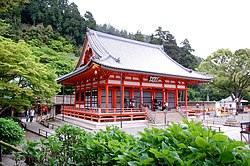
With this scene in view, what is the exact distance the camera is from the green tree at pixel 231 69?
32.7m

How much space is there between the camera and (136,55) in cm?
2180

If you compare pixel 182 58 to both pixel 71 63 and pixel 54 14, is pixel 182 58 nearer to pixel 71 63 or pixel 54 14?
pixel 71 63

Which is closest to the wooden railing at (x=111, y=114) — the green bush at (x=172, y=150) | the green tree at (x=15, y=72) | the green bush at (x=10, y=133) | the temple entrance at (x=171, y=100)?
the green tree at (x=15, y=72)

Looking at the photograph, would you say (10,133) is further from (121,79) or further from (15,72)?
(121,79)

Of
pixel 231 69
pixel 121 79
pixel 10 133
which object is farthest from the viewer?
pixel 231 69

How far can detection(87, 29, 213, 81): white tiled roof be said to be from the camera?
18833mm

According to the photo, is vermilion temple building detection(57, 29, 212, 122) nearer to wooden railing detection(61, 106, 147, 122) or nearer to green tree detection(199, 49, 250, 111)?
wooden railing detection(61, 106, 147, 122)

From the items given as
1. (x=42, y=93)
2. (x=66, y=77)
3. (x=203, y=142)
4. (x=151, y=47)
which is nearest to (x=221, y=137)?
(x=203, y=142)

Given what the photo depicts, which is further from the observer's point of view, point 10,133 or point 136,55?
point 136,55

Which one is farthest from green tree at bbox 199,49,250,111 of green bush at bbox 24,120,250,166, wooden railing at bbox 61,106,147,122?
green bush at bbox 24,120,250,166

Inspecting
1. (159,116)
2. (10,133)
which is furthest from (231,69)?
(10,133)

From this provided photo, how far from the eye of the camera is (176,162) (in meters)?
1.53

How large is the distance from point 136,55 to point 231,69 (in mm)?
20959

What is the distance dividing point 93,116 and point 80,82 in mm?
7280
